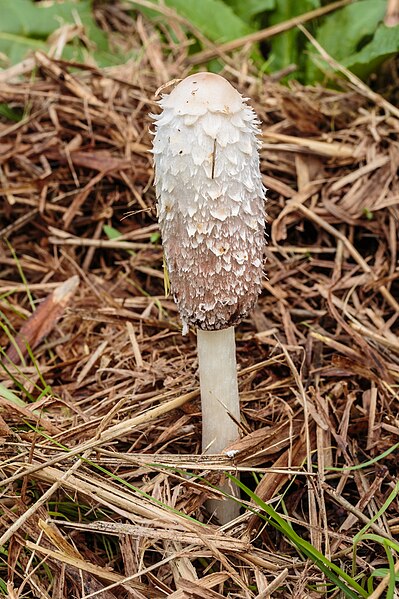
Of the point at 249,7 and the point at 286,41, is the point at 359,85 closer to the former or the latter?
the point at 286,41

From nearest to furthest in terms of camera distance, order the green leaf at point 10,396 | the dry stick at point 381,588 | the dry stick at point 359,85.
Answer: the dry stick at point 381,588 < the green leaf at point 10,396 < the dry stick at point 359,85

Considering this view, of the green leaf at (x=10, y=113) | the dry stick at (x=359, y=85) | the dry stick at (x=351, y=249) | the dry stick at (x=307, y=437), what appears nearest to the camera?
the dry stick at (x=307, y=437)

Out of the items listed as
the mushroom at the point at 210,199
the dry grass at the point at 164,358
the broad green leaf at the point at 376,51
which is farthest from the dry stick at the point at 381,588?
the broad green leaf at the point at 376,51

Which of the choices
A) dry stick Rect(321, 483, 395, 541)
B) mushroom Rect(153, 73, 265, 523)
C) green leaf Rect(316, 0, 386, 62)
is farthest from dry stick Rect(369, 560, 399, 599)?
green leaf Rect(316, 0, 386, 62)

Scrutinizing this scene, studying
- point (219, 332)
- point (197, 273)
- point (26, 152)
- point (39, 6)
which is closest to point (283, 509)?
point (219, 332)

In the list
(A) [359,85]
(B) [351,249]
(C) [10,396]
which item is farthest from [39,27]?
(C) [10,396]

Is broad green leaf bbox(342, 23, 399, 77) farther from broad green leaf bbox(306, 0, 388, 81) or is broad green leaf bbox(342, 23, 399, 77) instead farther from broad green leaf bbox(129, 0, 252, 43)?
broad green leaf bbox(129, 0, 252, 43)

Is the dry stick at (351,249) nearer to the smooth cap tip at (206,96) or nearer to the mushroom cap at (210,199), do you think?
the mushroom cap at (210,199)
